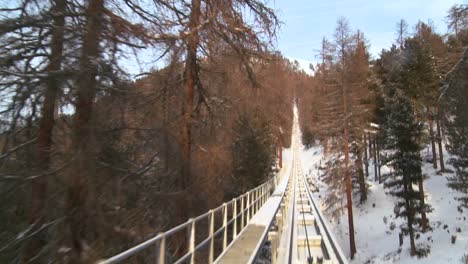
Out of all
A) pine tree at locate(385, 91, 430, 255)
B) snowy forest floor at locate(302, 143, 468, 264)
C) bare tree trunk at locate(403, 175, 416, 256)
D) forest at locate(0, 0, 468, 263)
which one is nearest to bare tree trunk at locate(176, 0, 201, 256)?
forest at locate(0, 0, 468, 263)

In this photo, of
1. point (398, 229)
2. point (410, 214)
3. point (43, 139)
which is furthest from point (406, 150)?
point (43, 139)

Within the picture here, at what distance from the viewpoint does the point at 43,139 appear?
3545 mm

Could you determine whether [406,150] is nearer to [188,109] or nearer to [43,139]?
[188,109]

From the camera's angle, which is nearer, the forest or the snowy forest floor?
the forest

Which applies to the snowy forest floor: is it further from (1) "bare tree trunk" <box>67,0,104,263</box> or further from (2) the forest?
(1) "bare tree trunk" <box>67,0,104,263</box>

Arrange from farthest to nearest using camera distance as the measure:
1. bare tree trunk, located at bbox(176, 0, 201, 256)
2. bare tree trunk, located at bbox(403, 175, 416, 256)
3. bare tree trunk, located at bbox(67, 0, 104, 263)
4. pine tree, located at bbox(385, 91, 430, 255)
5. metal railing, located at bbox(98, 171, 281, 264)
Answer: pine tree, located at bbox(385, 91, 430, 255), bare tree trunk, located at bbox(403, 175, 416, 256), bare tree trunk, located at bbox(176, 0, 201, 256), bare tree trunk, located at bbox(67, 0, 104, 263), metal railing, located at bbox(98, 171, 281, 264)

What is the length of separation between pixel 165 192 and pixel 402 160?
2064 cm

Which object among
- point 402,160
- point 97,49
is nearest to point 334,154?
point 402,160

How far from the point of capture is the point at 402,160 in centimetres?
2280

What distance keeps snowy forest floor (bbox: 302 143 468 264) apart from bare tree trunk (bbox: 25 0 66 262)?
64.8ft

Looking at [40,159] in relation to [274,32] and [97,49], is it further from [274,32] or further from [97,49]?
[274,32]

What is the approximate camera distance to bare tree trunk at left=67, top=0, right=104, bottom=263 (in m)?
3.07

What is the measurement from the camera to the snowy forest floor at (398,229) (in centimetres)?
1980

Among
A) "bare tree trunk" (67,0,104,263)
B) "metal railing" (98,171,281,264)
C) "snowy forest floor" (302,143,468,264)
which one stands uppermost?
"bare tree trunk" (67,0,104,263)
